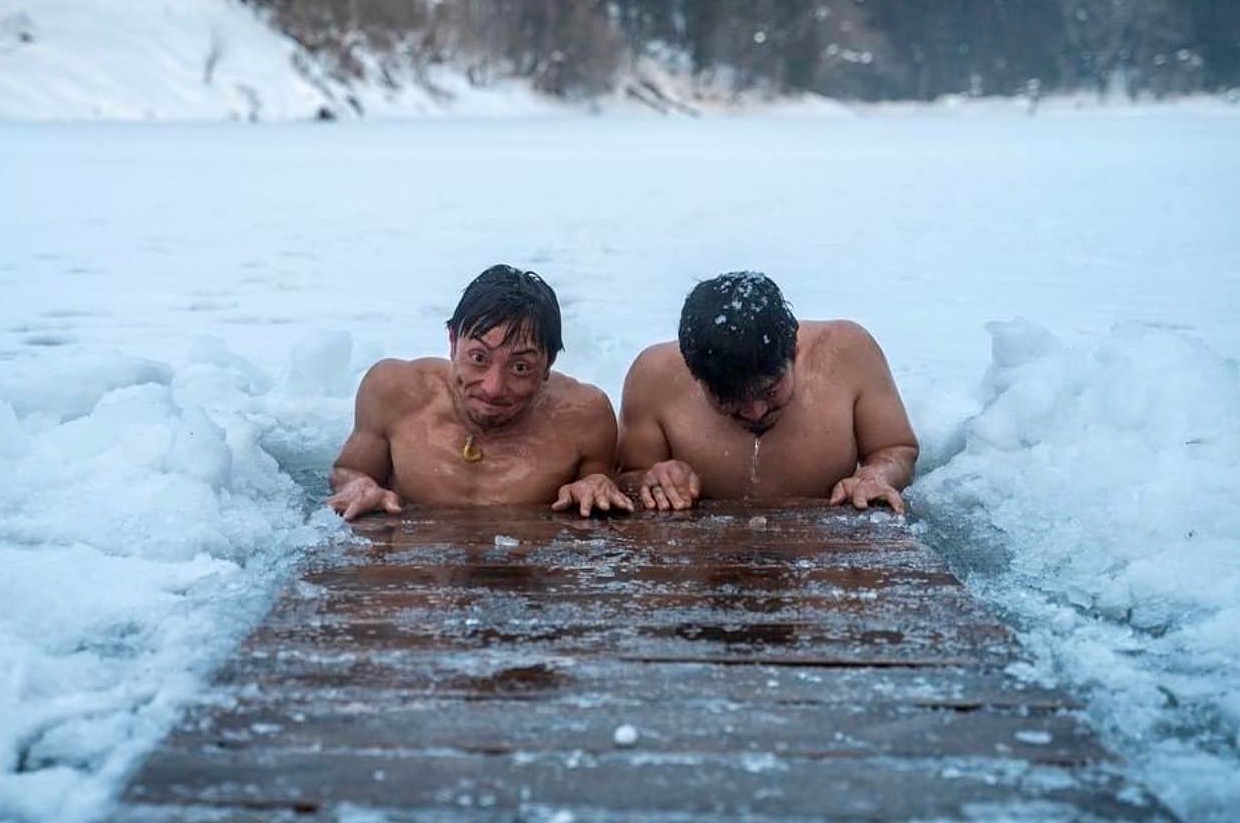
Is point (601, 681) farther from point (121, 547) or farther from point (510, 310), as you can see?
point (121, 547)

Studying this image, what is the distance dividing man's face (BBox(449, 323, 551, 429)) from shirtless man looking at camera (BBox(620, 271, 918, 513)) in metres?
0.32

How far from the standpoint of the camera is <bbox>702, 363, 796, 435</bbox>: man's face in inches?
111

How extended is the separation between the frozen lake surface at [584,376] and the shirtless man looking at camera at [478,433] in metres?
0.25

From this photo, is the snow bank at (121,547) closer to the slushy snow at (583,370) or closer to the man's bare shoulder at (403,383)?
the slushy snow at (583,370)

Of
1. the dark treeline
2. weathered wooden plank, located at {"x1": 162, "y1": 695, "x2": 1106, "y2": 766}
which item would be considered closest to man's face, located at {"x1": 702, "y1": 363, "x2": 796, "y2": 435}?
weathered wooden plank, located at {"x1": 162, "y1": 695, "x2": 1106, "y2": 766}

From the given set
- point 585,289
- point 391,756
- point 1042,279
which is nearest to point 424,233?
point 585,289

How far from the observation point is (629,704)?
1.79 metres

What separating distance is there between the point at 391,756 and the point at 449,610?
54 cm

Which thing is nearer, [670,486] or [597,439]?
[670,486]

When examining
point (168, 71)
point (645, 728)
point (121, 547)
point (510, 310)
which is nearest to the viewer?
point (645, 728)

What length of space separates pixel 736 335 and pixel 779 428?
16.9 inches

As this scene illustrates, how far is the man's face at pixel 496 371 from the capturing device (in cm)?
284

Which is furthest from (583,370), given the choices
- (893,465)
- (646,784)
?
(646,784)

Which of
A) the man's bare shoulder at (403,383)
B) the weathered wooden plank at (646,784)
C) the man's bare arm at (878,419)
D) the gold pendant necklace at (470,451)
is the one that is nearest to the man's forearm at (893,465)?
the man's bare arm at (878,419)
